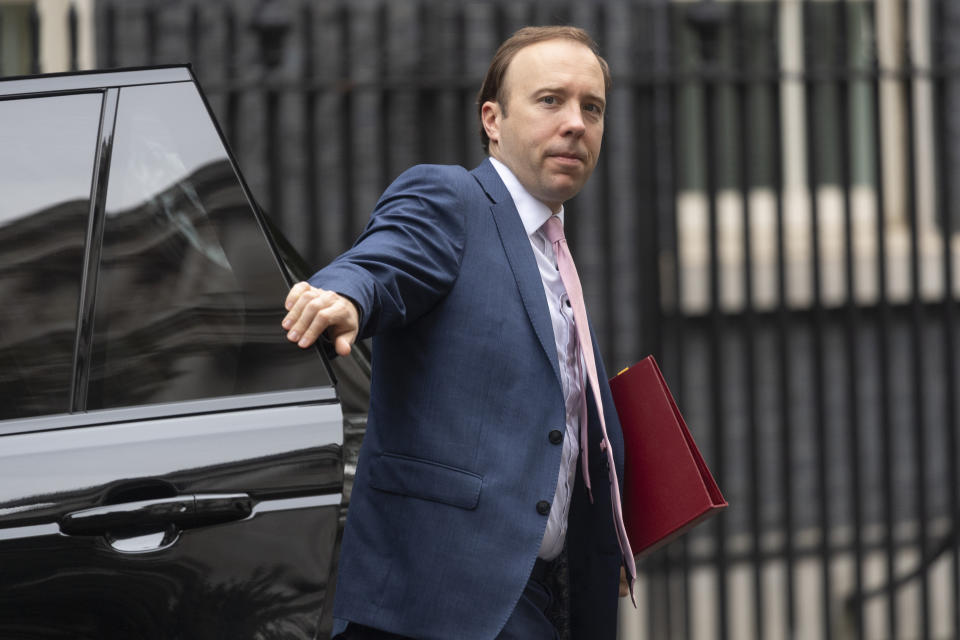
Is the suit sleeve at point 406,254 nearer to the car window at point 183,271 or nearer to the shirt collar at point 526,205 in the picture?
the shirt collar at point 526,205

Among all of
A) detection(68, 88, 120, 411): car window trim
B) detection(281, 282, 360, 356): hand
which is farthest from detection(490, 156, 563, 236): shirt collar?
detection(68, 88, 120, 411): car window trim

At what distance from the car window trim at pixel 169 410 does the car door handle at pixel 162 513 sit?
0.13m

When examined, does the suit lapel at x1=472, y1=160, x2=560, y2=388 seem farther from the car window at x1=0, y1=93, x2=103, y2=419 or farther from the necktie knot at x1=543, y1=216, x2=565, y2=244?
the car window at x1=0, y1=93, x2=103, y2=419

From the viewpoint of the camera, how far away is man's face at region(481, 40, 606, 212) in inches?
79.7

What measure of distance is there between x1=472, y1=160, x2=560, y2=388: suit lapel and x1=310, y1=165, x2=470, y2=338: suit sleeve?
6 centimetres

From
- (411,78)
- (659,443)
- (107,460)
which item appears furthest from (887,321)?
(107,460)

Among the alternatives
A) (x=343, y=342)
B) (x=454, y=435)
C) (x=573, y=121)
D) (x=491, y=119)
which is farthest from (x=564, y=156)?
(x=343, y=342)

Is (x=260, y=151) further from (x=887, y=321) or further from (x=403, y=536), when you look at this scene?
(x=403, y=536)

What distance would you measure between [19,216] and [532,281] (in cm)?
81

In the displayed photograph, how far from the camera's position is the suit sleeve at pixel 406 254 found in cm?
166

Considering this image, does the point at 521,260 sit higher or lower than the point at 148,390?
higher

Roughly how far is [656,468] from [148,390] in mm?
885

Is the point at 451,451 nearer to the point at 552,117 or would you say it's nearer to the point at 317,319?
the point at 317,319

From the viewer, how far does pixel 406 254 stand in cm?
178
